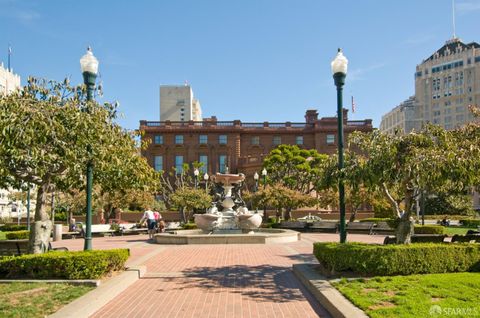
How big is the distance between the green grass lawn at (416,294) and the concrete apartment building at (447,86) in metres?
115

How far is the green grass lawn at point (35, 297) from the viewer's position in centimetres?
699

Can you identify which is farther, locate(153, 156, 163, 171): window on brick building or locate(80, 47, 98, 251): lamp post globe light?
locate(153, 156, 163, 171): window on brick building

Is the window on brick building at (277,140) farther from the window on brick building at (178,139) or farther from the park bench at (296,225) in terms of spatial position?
the park bench at (296,225)

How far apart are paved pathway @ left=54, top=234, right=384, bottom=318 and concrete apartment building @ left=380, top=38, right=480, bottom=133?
112 metres

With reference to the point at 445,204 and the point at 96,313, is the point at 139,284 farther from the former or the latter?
the point at 445,204

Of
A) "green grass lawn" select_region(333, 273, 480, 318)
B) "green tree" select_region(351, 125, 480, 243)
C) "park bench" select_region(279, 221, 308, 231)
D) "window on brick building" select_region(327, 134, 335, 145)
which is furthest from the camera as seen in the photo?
"window on brick building" select_region(327, 134, 335, 145)

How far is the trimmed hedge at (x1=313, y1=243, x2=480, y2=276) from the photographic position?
367 inches

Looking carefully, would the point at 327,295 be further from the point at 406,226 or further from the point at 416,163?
the point at 406,226

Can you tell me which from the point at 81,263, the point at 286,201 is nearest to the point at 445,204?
the point at 286,201

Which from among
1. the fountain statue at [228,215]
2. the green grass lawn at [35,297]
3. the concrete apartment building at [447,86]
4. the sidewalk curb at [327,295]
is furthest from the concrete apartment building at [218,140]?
the green grass lawn at [35,297]

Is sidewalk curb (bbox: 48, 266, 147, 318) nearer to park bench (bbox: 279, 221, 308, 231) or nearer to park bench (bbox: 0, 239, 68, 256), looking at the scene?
park bench (bbox: 0, 239, 68, 256)

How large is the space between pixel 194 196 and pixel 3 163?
1190 inches

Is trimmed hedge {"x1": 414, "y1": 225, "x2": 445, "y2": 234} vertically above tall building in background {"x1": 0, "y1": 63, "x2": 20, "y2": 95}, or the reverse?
tall building in background {"x1": 0, "y1": 63, "x2": 20, "y2": 95}

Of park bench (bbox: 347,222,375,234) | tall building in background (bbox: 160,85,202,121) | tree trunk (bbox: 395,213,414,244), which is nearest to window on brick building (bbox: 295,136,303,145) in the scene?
park bench (bbox: 347,222,375,234)
